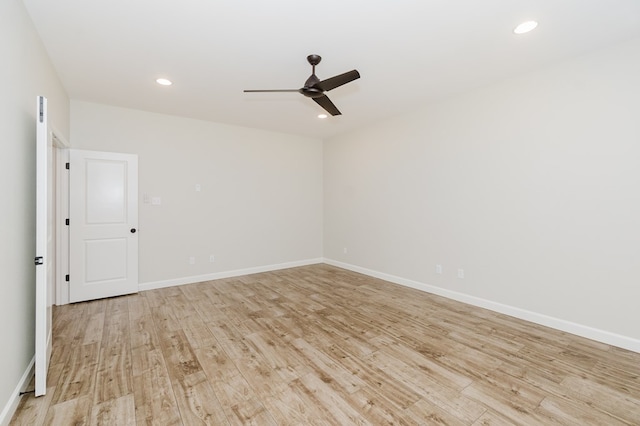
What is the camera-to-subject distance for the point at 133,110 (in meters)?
4.43

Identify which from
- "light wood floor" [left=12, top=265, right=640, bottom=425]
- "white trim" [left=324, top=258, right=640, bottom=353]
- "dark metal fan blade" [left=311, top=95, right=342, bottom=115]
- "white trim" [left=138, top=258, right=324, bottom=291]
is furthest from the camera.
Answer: "white trim" [left=138, top=258, right=324, bottom=291]

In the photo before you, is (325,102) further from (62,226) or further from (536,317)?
(62,226)

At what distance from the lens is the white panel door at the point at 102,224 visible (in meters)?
3.98

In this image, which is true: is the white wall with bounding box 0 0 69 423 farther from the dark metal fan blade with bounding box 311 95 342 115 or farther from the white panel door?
the dark metal fan blade with bounding box 311 95 342 115

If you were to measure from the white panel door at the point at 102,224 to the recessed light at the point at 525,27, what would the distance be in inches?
196

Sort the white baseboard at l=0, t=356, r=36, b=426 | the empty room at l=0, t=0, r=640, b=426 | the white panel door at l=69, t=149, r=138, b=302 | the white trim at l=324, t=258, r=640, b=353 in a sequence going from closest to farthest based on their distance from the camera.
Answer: the white baseboard at l=0, t=356, r=36, b=426, the empty room at l=0, t=0, r=640, b=426, the white trim at l=324, t=258, r=640, b=353, the white panel door at l=69, t=149, r=138, b=302

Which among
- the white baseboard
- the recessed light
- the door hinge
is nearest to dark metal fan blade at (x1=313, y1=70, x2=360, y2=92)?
the recessed light

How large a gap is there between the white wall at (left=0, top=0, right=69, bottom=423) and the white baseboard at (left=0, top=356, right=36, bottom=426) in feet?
0.04

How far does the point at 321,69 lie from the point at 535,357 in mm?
3487

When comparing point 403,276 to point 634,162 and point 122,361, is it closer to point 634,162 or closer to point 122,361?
point 634,162

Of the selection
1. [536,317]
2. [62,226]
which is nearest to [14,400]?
[62,226]

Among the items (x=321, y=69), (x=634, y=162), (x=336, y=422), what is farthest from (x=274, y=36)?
(x=634, y=162)

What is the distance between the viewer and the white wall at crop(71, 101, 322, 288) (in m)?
4.47

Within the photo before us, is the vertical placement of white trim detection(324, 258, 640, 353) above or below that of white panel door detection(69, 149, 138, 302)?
below
